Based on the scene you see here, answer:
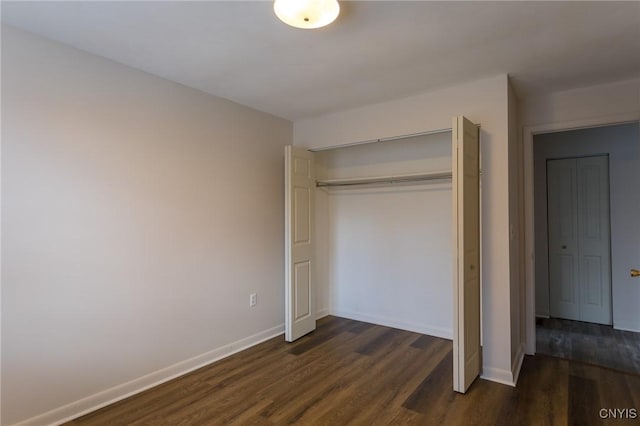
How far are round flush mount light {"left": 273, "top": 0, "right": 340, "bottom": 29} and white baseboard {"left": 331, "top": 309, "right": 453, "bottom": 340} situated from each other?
10.5ft

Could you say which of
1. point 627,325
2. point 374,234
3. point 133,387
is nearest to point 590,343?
Answer: point 627,325

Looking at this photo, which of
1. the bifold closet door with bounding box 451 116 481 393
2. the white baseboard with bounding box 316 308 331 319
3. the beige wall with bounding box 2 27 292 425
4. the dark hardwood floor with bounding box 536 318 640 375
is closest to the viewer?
the beige wall with bounding box 2 27 292 425

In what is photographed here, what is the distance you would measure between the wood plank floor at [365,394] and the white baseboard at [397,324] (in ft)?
1.04

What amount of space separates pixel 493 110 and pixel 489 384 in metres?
2.16

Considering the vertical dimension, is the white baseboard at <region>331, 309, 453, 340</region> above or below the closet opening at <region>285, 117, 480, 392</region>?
below

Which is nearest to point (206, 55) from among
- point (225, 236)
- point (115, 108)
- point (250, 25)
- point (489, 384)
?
point (250, 25)

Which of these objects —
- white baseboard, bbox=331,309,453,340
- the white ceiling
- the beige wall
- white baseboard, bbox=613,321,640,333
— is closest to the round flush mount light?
the white ceiling

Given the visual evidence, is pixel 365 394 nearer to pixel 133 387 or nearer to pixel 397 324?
pixel 397 324

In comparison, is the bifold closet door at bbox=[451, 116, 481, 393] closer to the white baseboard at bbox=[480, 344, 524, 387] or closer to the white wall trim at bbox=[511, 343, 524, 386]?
the white baseboard at bbox=[480, 344, 524, 387]

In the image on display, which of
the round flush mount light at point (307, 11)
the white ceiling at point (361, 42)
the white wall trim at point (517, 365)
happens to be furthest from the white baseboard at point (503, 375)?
the round flush mount light at point (307, 11)

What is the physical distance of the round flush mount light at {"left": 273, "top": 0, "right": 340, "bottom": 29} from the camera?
1.67m

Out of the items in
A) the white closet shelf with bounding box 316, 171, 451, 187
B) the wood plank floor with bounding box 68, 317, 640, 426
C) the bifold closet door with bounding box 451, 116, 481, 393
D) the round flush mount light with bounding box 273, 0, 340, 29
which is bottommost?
the wood plank floor with bounding box 68, 317, 640, 426

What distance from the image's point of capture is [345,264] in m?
4.46

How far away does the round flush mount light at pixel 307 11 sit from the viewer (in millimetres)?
1673
